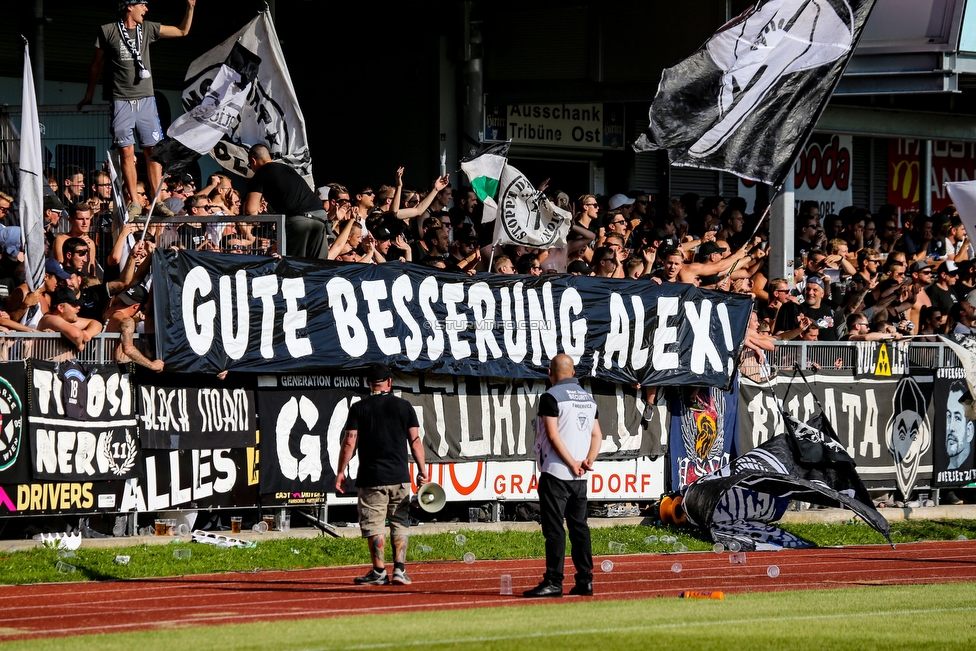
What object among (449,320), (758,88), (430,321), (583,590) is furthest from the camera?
(758,88)

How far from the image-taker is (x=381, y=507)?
41.7 feet

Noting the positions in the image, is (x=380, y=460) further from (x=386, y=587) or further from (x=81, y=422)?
(x=81, y=422)

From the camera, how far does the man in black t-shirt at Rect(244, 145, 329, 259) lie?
52.5 feet

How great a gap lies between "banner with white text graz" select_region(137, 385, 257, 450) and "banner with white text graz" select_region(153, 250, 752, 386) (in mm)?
348

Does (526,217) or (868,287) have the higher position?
(526,217)

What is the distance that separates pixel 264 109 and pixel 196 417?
12.5ft

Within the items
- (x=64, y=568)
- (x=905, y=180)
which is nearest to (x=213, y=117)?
(x=64, y=568)

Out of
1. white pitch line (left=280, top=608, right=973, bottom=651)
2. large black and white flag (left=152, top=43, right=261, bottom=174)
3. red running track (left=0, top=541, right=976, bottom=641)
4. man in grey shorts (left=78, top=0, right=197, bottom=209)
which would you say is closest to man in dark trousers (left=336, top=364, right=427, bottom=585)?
red running track (left=0, top=541, right=976, bottom=641)

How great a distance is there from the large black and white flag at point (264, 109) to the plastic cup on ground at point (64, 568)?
17.0 ft

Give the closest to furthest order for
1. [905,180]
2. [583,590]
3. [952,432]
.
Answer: [583,590] → [952,432] → [905,180]

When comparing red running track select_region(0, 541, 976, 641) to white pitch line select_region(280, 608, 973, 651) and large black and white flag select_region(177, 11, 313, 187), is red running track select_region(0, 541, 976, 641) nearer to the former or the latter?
white pitch line select_region(280, 608, 973, 651)

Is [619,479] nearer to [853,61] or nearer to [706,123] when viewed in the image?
[706,123]

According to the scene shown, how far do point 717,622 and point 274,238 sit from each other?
765 cm

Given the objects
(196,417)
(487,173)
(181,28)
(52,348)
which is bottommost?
(196,417)
